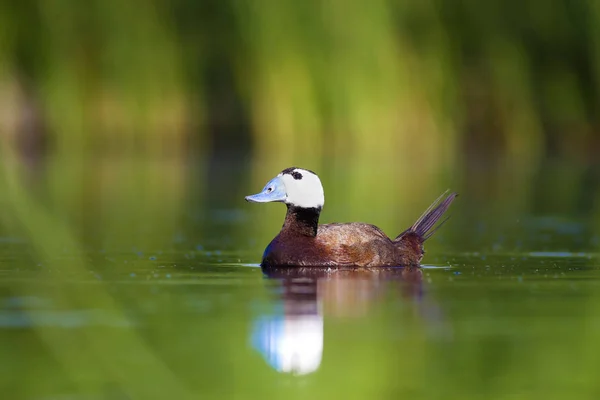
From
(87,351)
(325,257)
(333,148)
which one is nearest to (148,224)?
(325,257)

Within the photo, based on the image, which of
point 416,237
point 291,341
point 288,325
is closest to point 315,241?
point 416,237

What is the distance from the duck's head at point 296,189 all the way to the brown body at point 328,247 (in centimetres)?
7

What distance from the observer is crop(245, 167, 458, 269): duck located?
8.27 m

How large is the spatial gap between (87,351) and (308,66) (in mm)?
14747

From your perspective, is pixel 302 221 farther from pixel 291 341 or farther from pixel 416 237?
pixel 291 341

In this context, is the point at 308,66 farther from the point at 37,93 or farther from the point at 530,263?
the point at 530,263

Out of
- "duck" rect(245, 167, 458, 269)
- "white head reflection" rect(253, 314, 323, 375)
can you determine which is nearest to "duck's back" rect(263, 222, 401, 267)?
"duck" rect(245, 167, 458, 269)

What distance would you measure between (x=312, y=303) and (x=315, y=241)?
73.3 inches

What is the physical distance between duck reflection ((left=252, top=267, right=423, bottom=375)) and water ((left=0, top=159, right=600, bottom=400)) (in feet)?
0.04

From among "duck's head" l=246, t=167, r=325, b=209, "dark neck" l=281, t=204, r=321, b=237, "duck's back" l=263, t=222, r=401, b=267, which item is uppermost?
"duck's head" l=246, t=167, r=325, b=209

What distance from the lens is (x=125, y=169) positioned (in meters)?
19.6

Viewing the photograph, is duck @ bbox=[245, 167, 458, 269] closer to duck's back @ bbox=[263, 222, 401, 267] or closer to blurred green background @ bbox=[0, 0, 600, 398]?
duck's back @ bbox=[263, 222, 401, 267]

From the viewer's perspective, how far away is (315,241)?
27.4ft

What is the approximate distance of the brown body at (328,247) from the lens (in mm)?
8250
